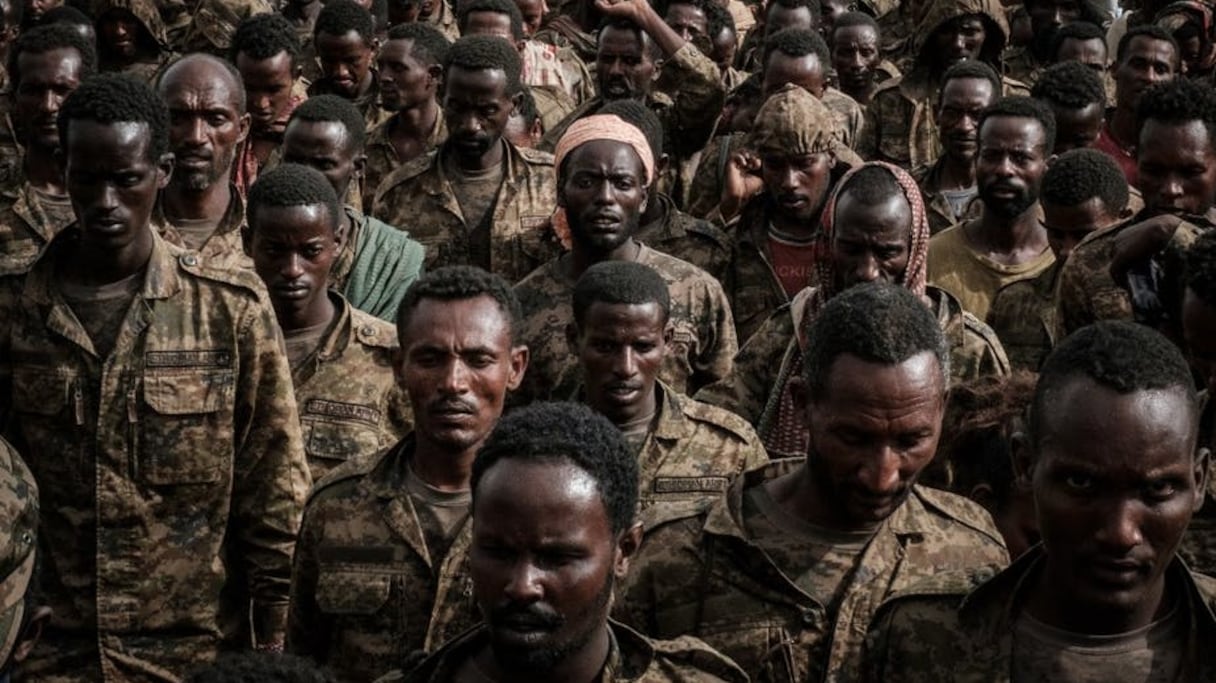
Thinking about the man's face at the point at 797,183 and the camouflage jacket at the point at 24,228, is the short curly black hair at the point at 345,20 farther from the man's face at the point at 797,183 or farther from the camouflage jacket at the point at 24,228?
the man's face at the point at 797,183

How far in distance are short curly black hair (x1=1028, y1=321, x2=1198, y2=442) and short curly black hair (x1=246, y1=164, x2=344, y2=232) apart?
11.9 feet

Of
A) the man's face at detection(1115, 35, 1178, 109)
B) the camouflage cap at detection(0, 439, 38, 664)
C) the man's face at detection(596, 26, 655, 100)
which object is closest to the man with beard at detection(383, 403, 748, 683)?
the camouflage cap at detection(0, 439, 38, 664)

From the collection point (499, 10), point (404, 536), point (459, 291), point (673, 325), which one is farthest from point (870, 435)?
point (499, 10)

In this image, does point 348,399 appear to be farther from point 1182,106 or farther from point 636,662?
point 1182,106

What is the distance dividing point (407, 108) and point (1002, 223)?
352 cm

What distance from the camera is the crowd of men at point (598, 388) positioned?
379cm

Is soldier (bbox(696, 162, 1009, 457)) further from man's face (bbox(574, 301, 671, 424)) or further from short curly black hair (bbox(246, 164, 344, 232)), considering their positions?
short curly black hair (bbox(246, 164, 344, 232))

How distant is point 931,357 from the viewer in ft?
14.8

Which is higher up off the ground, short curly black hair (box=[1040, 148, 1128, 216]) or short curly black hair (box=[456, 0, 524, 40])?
short curly black hair (box=[1040, 148, 1128, 216])

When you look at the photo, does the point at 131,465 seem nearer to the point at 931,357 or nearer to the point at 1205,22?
the point at 931,357

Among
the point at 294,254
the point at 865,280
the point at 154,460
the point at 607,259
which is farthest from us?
the point at 607,259

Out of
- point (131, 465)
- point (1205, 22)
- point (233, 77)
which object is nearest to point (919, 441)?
point (131, 465)

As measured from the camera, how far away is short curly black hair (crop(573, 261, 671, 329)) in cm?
589

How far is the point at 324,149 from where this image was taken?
8.18 m
